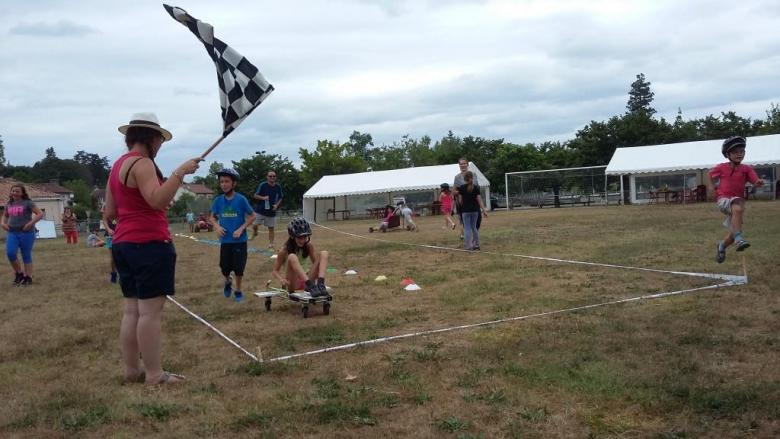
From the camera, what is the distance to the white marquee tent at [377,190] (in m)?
38.8

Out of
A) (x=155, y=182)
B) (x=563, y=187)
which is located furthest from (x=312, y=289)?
(x=563, y=187)

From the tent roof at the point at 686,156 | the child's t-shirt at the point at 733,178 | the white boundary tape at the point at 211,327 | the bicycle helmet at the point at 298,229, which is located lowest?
the white boundary tape at the point at 211,327

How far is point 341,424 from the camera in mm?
3379

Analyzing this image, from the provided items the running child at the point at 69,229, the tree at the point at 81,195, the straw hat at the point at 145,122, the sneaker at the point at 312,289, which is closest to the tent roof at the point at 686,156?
the running child at the point at 69,229

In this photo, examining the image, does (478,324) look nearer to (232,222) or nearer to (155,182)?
(155,182)

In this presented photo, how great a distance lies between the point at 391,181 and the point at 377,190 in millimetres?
1570

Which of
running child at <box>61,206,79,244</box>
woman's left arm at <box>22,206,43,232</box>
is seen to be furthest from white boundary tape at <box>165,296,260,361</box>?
running child at <box>61,206,79,244</box>

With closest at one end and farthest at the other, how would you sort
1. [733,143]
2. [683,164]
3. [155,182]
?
[155,182] < [733,143] < [683,164]

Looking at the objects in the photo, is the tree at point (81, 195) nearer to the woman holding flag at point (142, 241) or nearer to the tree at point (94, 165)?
the tree at point (94, 165)

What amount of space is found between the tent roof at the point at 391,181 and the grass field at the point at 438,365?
29.8m

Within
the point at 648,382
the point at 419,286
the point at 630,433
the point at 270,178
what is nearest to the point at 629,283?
the point at 419,286

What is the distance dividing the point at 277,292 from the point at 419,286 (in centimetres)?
209

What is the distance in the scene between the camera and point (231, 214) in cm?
797

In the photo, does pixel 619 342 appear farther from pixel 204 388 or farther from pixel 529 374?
pixel 204 388
